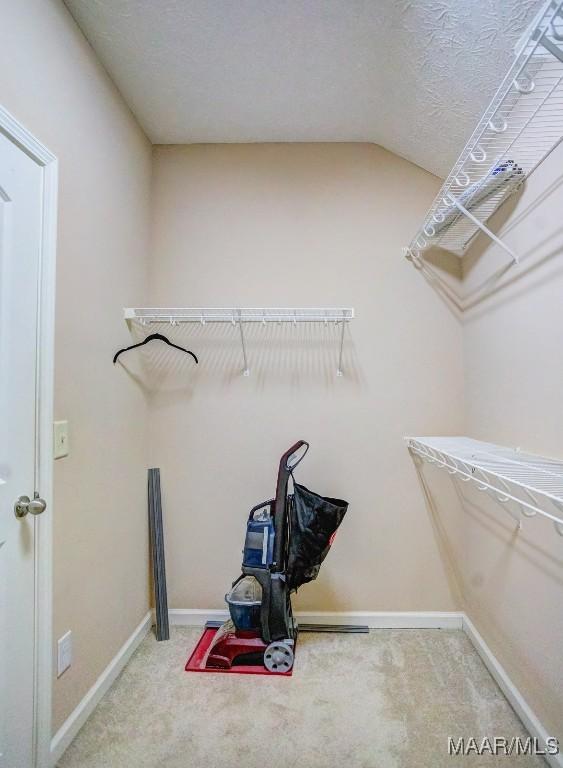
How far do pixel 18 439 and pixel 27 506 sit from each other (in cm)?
21

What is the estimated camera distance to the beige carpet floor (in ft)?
4.25

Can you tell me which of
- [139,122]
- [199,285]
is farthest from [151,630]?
[139,122]

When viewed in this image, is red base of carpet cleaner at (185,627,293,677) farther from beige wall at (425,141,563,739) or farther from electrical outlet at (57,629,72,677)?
beige wall at (425,141,563,739)

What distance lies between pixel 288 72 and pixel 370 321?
1.21 meters

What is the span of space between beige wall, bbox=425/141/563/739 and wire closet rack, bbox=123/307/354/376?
2.26ft

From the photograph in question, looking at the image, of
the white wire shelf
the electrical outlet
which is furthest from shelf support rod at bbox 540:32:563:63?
the electrical outlet

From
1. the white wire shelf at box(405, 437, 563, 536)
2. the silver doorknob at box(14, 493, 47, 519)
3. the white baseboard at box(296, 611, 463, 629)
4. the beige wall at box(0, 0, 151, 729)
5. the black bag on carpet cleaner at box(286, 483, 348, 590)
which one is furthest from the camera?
the white baseboard at box(296, 611, 463, 629)

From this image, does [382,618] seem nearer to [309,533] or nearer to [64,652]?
[309,533]

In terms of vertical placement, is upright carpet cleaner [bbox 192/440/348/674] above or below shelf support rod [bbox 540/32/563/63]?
below

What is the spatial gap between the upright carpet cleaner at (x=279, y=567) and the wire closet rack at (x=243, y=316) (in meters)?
0.71

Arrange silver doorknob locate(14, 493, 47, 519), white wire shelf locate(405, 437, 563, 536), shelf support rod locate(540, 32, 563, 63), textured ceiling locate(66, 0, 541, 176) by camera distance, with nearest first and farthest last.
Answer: shelf support rod locate(540, 32, 563, 63), white wire shelf locate(405, 437, 563, 536), silver doorknob locate(14, 493, 47, 519), textured ceiling locate(66, 0, 541, 176)

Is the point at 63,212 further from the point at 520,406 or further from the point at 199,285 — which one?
the point at 520,406

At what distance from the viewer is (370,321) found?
209cm

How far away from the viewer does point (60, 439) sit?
1.31 m
